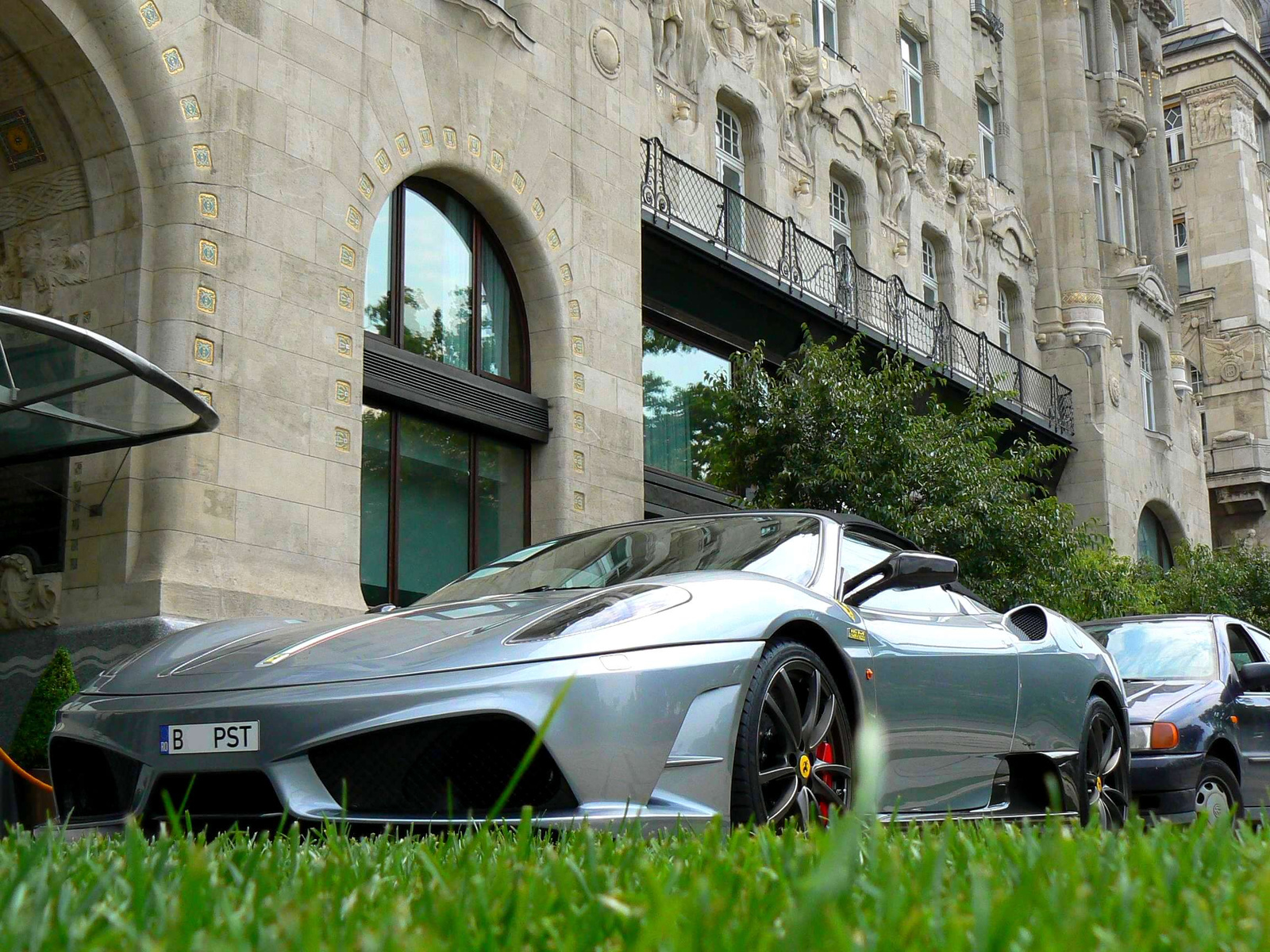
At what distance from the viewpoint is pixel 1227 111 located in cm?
4869

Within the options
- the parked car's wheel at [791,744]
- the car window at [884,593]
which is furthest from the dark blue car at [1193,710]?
the parked car's wheel at [791,744]

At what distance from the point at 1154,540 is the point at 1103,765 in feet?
93.0

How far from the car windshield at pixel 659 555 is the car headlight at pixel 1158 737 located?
11.4ft

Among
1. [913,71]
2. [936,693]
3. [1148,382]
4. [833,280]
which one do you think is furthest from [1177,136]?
[936,693]

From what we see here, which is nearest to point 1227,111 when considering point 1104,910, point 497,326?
point 497,326

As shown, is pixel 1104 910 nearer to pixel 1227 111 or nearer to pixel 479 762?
pixel 479 762

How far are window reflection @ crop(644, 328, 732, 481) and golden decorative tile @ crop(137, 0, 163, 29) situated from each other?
812 centimetres

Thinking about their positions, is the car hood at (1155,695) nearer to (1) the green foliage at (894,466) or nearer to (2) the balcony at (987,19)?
(1) the green foliage at (894,466)

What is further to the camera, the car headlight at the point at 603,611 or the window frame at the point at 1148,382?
the window frame at the point at 1148,382

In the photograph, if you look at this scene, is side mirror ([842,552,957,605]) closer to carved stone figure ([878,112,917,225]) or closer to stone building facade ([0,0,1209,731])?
stone building facade ([0,0,1209,731])

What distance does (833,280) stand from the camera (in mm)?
21844

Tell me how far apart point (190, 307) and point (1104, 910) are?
10190 mm

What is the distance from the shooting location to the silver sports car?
4012 mm

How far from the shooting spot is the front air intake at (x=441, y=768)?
3.98 meters
